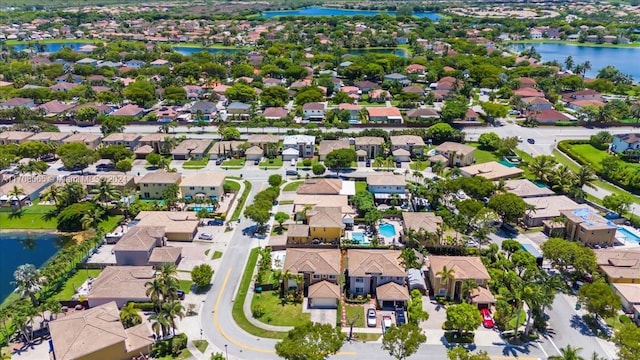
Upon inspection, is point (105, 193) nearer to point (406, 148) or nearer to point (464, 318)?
point (464, 318)

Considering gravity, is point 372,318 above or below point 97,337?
below

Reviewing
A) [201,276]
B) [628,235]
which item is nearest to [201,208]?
[201,276]

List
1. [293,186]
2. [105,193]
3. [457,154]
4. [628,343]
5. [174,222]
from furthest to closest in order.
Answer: [457,154] → [293,186] → [105,193] → [174,222] → [628,343]

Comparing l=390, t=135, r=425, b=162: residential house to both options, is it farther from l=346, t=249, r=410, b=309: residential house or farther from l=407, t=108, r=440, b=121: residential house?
l=346, t=249, r=410, b=309: residential house

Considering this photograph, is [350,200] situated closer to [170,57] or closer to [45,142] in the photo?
[45,142]

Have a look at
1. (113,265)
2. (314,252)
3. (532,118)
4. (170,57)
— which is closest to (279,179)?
(314,252)

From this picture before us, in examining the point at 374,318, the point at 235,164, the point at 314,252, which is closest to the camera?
the point at 374,318
